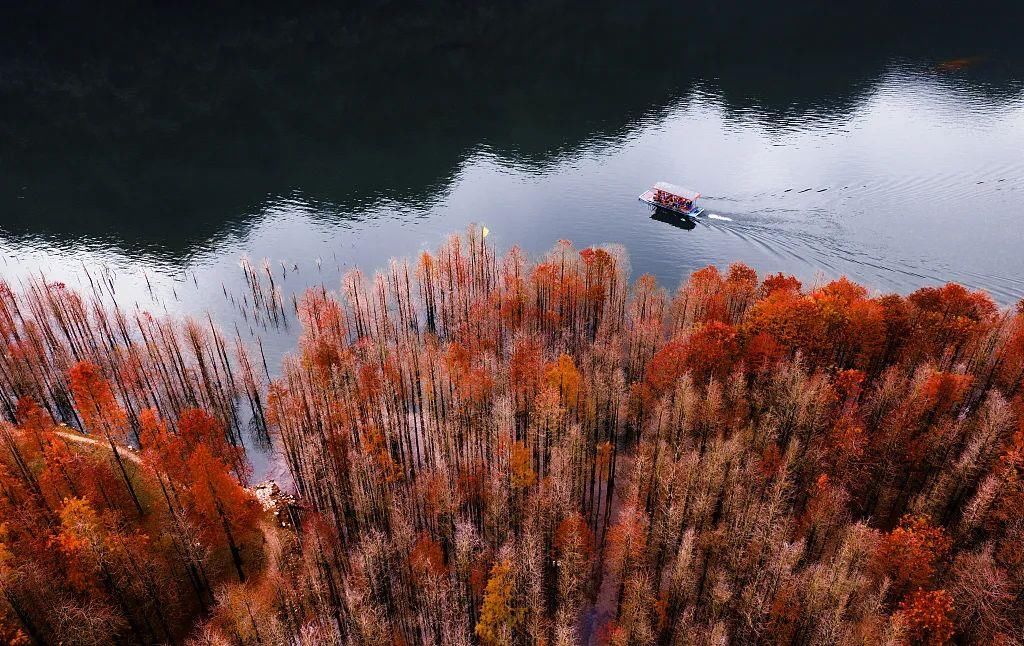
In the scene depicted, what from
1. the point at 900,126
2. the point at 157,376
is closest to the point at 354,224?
the point at 157,376

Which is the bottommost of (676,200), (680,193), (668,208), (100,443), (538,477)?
(538,477)

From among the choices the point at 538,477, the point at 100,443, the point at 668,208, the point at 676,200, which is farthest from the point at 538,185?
the point at 100,443

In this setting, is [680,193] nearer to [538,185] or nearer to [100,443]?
[538,185]

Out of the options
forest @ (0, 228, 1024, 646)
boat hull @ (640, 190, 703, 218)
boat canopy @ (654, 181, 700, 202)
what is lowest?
forest @ (0, 228, 1024, 646)

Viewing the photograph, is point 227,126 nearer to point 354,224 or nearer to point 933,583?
point 354,224

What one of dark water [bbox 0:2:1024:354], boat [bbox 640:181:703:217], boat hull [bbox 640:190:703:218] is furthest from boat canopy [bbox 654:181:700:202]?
dark water [bbox 0:2:1024:354]

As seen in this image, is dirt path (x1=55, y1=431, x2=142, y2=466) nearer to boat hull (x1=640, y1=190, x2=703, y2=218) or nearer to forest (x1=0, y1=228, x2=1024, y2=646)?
forest (x1=0, y1=228, x2=1024, y2=646)

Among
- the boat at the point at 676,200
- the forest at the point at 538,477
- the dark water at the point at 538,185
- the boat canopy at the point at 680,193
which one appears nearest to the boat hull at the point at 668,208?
the boat at the point at 676,200

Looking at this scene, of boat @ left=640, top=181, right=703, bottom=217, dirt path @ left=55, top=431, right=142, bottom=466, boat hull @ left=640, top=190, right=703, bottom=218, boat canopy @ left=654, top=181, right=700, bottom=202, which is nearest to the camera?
dirt path @ left=55, top=431, right=142, bottom=466
